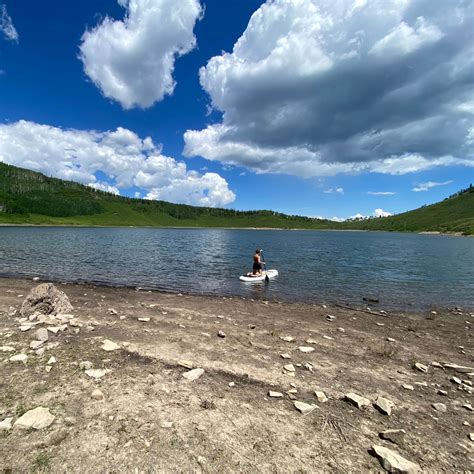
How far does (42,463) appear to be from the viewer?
531 centimetres

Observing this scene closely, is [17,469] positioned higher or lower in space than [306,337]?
higher

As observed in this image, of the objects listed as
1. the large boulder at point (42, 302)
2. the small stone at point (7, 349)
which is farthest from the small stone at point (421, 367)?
the large boulder at point (42, 302)

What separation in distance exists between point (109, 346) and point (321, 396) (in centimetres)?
773

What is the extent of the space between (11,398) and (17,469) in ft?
8.76

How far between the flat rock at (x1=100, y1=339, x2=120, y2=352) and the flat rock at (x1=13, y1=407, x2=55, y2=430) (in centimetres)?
397

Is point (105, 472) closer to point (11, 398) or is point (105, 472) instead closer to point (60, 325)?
point (11, 398)

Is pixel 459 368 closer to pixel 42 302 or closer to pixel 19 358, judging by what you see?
pixel 19 358

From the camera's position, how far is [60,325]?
12812 millimetres

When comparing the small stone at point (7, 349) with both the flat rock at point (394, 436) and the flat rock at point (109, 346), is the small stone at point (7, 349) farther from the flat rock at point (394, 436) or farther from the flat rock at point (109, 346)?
the flat rock at point (394, 436)

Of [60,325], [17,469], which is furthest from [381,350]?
[60,325]

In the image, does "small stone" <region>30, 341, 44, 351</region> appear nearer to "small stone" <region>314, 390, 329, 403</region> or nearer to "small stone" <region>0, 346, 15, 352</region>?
"small stone" <region>0, 346, 15, 352</region>

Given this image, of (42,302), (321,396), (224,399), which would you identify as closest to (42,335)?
(42,302)

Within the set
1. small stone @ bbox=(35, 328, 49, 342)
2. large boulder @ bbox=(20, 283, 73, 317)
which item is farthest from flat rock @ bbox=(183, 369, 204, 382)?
large boulder @ bbox=(20, 283, 73, 317)

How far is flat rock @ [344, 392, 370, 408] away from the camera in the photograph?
7892 millimetres
